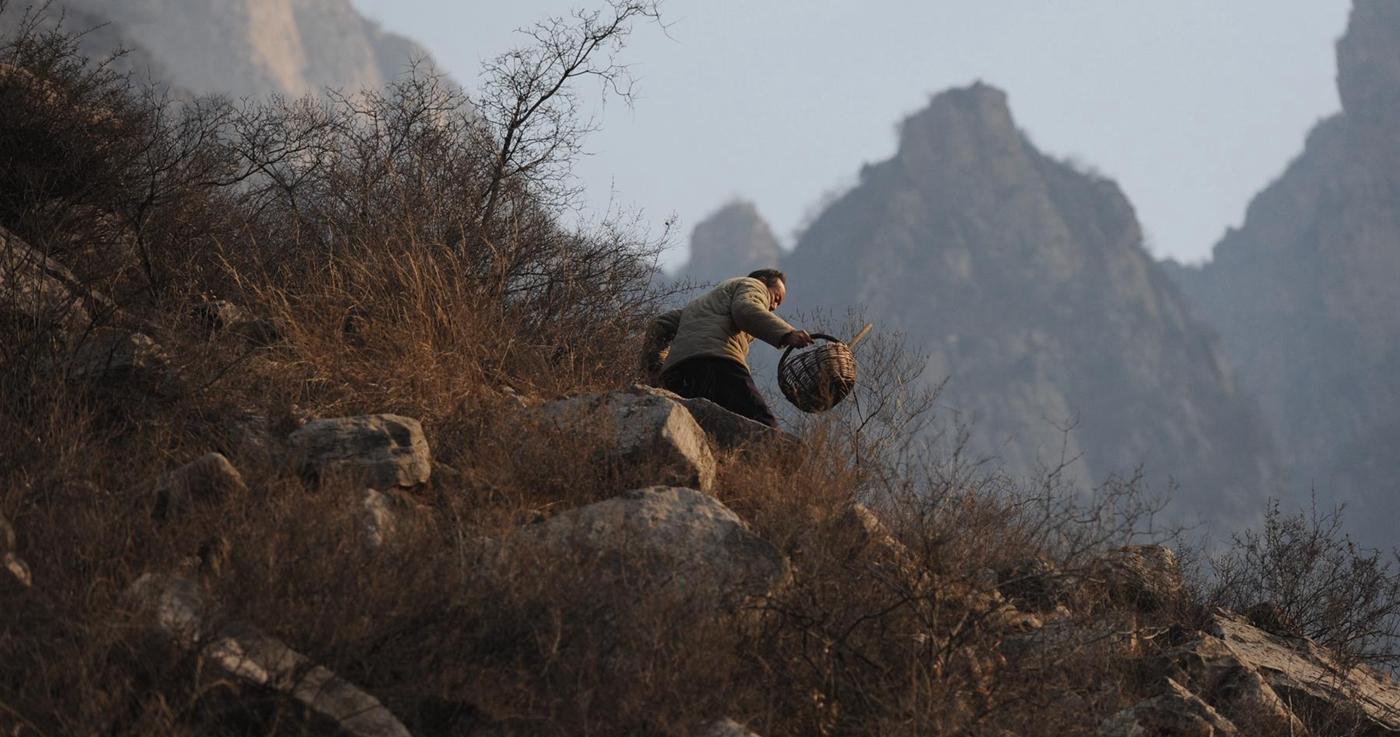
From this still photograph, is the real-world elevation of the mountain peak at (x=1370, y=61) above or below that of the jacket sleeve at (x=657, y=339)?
above

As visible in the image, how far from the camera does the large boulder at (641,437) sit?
5.24 meters

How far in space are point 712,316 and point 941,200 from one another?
12628cm

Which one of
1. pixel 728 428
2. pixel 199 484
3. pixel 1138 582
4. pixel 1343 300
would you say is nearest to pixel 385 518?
pixel 199 484

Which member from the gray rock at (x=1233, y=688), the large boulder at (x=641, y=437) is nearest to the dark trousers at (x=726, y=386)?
the large boulder at (x=641, y=437)

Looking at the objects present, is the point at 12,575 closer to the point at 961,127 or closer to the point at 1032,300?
the point at 1032,300

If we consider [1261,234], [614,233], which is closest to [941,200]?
[1261,234]

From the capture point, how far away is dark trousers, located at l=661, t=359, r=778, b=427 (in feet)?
21.9

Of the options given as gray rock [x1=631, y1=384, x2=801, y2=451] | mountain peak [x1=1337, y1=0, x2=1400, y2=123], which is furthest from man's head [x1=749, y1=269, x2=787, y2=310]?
mountain peak [x1=1337, y1=0, x2=1400, y2=123]

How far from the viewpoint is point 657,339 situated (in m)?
7.31

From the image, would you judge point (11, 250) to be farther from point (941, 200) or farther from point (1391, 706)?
point (941, 200)

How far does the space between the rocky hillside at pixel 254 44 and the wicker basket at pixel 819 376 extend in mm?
82370

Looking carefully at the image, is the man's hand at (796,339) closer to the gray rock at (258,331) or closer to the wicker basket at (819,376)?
the wicker basket at (819,376)

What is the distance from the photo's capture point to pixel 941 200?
129500mm

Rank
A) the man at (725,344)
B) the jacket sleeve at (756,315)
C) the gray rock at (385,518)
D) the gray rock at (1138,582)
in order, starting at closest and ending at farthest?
1. the gray rock at (385,518)
2. the gray rock at (1138,582)
3. the jacket sleeve at (756,315)
4. the man at (725,344)
